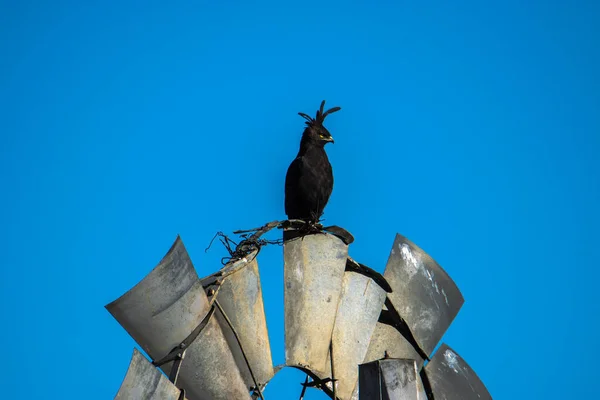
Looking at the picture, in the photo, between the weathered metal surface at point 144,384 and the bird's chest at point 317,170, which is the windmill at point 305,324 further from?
the bird's chest at point 317,170

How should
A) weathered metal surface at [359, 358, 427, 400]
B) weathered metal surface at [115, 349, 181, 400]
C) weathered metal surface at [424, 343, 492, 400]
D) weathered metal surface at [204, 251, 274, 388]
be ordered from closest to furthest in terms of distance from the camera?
1. weathered metal surface at [359, 358, 427, 400]
2. weathered metal surface at [115, 349, 181, 400]
3. weathered metal surface at [204, 251, 274, 388]
4. weathered metal surface at [424, 343, 492, 400]

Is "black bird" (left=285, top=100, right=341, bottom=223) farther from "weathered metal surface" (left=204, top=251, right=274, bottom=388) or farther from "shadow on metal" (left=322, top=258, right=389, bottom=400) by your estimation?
"weathered metal surface" (left=204, top=251, right=274, bottom=388)

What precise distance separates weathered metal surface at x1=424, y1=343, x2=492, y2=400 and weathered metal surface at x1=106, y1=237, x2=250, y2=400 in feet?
5.86

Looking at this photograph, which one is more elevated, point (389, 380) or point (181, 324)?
point (181, 324)

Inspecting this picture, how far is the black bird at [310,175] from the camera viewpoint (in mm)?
9891

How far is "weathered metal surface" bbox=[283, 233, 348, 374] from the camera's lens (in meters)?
7.38

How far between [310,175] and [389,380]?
4.61 metres

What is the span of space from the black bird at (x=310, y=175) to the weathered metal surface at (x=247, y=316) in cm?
267

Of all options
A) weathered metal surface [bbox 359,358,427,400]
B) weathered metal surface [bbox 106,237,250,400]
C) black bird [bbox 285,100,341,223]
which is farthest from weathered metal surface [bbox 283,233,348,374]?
black bird [bbox 285,100,341,223]

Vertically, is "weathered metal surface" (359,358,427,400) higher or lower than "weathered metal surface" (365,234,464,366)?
lower

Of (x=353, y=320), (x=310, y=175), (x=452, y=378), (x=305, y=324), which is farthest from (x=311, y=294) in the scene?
(x=310, y=175)

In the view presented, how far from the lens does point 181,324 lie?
633 centimetres

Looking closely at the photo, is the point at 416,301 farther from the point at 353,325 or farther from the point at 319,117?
the point at 319,117

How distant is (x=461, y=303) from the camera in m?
A: 8.12
